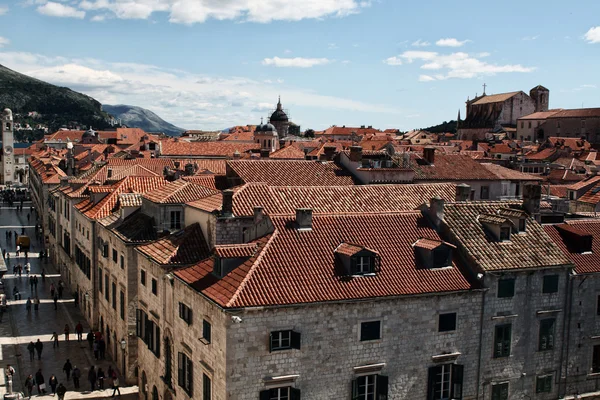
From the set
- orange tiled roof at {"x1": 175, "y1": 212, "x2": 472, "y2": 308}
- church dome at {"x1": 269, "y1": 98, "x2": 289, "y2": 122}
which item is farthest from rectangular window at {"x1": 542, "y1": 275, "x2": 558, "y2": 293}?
church dome at {"x1": 269, "y1": 98, "x2": 289, "y2": 122}

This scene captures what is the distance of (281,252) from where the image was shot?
75.9ft

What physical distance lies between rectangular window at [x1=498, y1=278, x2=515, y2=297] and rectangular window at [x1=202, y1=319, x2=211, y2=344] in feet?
36.4

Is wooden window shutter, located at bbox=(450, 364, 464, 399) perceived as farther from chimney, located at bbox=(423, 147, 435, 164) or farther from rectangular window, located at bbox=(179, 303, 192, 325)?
chimney, located at bbox=(423, 147, 435, 164)

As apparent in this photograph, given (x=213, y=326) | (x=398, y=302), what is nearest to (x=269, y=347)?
(x=213, y=326)

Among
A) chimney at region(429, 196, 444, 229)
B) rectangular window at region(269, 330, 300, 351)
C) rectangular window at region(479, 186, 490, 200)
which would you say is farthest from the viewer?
rectangular window at region(479, 186, 490, 200)

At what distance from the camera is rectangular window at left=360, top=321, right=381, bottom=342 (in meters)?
22.6

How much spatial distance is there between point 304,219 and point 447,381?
7931 millimetres

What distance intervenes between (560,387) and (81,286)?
30.4 m

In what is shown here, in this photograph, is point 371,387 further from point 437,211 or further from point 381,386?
point 437,211

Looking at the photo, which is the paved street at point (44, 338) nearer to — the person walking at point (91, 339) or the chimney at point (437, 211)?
the person walking at point (91, 339)

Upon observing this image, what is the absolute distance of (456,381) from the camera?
957 inches

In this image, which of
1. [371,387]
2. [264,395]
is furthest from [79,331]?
[371,387]

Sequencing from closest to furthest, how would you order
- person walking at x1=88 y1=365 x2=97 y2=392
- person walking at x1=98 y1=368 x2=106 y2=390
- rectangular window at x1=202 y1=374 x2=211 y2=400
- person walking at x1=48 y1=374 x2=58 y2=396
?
rectangular window at x1=202 y1=374 x2=211 y2=400, person walking at x1=48 y1=374 x2=58 y2=396, person walking at x1=88 y1=365 x2=97 y2=392, person walking at x1=98 y1=368 x2=106 y2=390

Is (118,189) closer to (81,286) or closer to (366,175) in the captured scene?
(81,286)
